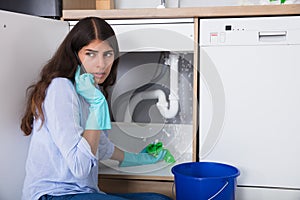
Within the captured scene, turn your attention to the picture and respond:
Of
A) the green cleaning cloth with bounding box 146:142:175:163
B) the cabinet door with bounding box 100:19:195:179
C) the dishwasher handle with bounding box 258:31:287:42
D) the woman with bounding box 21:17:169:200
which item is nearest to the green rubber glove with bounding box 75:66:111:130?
the woman with bounding box 21:17:169:200

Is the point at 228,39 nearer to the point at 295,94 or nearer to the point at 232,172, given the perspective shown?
the point at 295,94

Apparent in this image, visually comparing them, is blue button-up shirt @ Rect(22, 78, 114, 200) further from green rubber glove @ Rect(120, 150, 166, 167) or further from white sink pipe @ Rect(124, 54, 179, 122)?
white sink pipe @ Rect(124, 54, 179, 122)

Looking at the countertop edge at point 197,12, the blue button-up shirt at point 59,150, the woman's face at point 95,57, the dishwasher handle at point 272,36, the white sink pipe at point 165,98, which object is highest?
A: the countertop edge at point 197,12

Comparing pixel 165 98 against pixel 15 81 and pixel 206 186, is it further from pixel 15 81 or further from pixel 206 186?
pixel 15 81

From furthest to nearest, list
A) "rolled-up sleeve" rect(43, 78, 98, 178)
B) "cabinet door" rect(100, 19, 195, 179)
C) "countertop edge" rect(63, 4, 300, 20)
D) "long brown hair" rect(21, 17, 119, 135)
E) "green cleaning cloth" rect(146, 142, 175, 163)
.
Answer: "green cleaning cloth" rect(146, 142, 175, 163)
"cabinet door" rect(100, 19, 195, 179)
"countertop edge" rect(63, 4, 300, 20)
"long brown hair" rect(21, 17, 119, 135)
"rolled-up sleeve" rect(43, 78, 98, 178)

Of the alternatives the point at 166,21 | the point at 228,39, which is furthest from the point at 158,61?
the point at 228,39

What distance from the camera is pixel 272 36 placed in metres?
1.45

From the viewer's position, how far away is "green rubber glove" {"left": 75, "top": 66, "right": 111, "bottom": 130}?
1244 mm

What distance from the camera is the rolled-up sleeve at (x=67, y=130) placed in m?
1.18

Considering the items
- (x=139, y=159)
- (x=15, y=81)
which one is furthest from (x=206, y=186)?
(x=15, y=81)

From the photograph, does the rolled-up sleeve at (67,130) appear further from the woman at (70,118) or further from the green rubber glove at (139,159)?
the green rubber glove at (139,159)

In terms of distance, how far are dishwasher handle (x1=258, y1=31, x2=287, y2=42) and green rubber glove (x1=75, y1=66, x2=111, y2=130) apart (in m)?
0.65

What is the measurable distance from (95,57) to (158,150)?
0.56m

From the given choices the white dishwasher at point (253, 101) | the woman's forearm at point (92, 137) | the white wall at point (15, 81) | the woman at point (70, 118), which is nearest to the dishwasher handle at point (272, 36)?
the white dishwasher at point (253, 101)
